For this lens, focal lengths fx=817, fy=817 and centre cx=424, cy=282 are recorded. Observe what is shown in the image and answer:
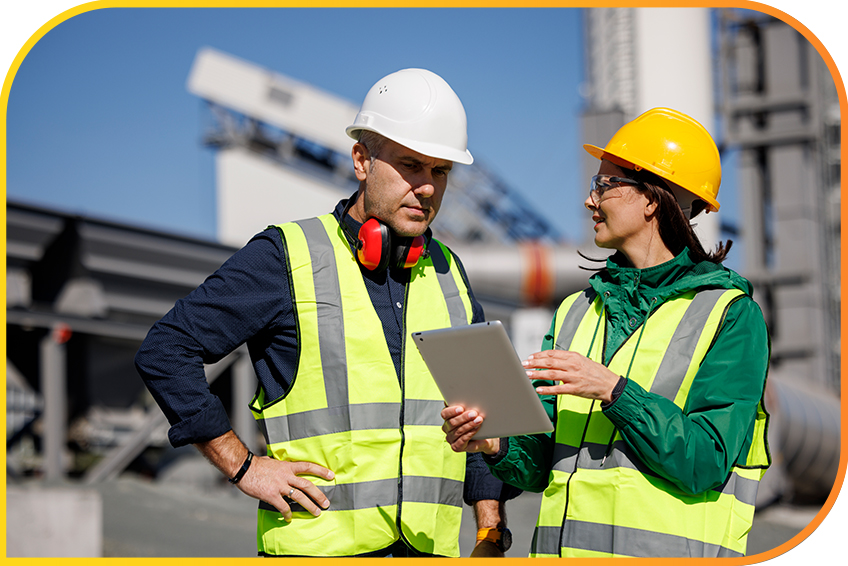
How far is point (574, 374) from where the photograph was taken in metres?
2.13

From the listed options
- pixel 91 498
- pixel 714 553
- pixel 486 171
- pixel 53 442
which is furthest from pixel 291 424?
pixel 486 171

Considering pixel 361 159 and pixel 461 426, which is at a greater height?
pixel 361 159

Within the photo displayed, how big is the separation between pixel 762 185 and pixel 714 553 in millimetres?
14133

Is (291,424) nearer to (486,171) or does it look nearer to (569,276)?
(569,276)

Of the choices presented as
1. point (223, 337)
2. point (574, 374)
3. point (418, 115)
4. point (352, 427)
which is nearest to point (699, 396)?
point (574, 374)

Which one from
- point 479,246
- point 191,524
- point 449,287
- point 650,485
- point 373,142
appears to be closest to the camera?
point 650,485

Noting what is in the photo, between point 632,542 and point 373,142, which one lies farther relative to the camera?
point 373,142

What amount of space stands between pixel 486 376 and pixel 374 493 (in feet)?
2.02

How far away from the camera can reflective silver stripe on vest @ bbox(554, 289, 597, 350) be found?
2617 mm

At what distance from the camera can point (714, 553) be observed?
2266mm

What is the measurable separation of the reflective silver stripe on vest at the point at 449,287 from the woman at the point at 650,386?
347 millimetres

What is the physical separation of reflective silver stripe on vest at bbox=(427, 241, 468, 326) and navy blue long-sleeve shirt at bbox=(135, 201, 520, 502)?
23 centimetres

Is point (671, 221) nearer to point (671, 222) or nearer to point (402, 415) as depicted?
point (671, 222)

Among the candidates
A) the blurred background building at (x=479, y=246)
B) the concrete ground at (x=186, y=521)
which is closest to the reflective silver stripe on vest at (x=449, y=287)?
the concrete ground at (x=186, y=521)
